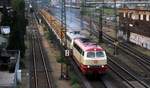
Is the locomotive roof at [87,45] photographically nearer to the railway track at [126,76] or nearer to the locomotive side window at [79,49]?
the locomotive side window at [79,49]

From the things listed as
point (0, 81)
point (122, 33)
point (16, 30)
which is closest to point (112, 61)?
point (16, 30)

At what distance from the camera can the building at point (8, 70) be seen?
27.6 metres

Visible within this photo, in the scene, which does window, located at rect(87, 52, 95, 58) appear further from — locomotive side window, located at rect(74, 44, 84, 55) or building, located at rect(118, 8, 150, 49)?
building, located at rect(118, 8, 150, 49)

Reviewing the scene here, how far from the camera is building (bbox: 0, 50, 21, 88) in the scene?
27.6 meters

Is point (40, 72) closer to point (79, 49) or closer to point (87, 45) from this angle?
point (79, 49)

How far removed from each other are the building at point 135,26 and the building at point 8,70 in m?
21.3

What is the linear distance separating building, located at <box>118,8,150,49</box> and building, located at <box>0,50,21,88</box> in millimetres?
21267

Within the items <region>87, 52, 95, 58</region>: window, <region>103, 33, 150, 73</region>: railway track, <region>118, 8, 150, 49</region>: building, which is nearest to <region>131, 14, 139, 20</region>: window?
<region>118, 8, 150, 49</region>: building

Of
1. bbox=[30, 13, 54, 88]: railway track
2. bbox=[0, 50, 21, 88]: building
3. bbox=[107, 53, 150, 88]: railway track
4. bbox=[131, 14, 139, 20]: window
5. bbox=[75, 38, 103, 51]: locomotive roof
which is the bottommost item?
bbox=[30, 13, 54, 88]: railway track

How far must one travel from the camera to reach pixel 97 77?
116ft

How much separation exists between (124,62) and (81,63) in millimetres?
8949

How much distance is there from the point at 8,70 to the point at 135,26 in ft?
94.9

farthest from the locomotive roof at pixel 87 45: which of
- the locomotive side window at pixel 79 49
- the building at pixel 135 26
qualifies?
the building at pixel 135 26

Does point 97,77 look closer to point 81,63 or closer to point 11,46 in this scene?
point 81,63
